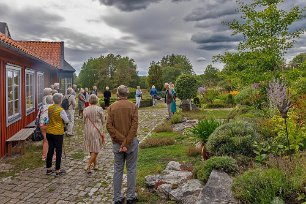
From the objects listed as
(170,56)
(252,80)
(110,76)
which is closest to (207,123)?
(252,80)

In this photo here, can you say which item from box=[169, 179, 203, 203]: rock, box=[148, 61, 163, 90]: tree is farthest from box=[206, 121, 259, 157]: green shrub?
box=[148, 61, 163, 90]: tree

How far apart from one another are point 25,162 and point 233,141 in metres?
5.43

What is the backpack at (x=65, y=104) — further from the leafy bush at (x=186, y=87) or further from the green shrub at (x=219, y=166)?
the leafy bush at (x=186, y=87)

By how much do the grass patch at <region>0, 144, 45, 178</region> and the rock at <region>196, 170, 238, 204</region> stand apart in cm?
468

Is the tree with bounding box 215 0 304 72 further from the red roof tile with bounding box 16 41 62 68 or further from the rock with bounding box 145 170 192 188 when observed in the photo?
the red roof tile with bounding box 16 41 62 68

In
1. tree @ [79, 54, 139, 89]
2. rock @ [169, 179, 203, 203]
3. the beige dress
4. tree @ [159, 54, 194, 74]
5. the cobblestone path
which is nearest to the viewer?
rock @ [169, 179, 203, 203]

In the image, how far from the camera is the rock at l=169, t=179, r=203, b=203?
5.02 m

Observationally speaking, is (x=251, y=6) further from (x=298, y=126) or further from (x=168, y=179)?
(x=168, y=179)

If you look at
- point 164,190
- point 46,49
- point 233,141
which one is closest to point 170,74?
point 46,49

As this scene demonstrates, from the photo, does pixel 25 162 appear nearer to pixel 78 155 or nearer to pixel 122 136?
pixel 78 155

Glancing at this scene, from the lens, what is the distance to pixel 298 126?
21.6 feet

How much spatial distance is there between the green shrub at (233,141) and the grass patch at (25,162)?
4453 mm

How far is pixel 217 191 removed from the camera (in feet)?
14.8

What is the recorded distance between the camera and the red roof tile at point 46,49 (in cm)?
2236
